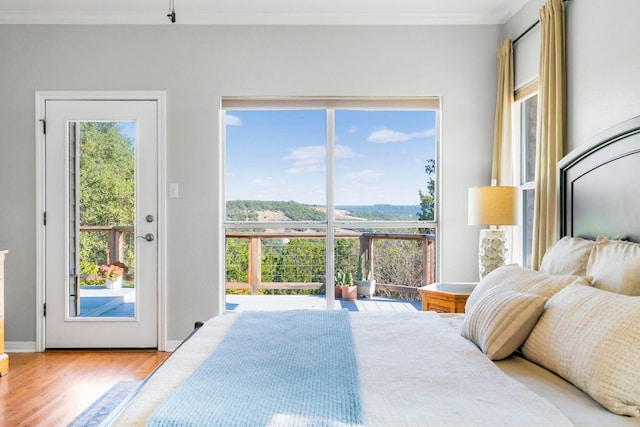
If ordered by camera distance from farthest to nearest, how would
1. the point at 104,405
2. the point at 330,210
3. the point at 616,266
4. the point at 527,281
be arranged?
1. the point at 330,210
2. the point at 104,405
3. the point at 527,281
4. the point at 616,266

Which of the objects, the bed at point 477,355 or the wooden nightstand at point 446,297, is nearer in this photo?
the bed at point 477,355

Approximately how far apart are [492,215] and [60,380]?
294 centimetres

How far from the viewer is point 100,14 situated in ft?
11.7

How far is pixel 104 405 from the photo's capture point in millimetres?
2641

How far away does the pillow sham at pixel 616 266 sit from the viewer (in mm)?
1631

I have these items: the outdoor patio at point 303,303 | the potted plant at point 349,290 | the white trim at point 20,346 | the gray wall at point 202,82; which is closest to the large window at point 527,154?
the gray wall at point 202,82

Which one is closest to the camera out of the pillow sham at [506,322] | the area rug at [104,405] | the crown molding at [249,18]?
the pillow sham at [506,322]

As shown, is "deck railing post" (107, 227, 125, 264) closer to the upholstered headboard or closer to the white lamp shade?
the white lamp shade

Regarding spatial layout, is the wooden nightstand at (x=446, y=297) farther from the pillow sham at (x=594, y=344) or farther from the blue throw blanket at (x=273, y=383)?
the pillow sham at (x=594, y=344)

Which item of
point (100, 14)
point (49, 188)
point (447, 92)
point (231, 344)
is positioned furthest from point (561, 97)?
point (49, 188)

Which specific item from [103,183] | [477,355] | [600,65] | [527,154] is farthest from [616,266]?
[103,183]

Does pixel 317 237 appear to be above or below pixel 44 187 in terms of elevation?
below

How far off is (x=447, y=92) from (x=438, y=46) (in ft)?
1.18

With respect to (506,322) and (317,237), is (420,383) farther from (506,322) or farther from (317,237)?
(317,237)
